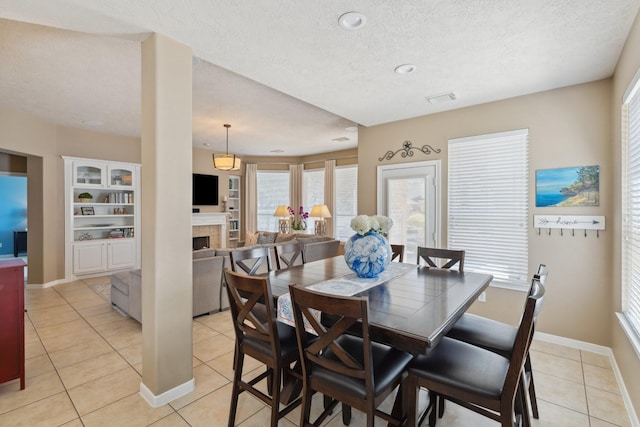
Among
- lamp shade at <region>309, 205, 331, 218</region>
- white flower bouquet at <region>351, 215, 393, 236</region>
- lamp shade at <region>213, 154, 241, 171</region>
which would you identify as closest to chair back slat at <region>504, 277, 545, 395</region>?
white flower bouquet at <region>351, 215, 393, 236</region>

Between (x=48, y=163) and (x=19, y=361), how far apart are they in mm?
4356

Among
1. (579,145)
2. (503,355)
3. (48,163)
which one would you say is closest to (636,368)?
Answer: (503,355)

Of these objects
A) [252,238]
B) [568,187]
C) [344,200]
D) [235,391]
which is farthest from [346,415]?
[344,200]

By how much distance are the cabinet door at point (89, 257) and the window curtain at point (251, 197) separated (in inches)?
128

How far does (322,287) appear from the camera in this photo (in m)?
2.10

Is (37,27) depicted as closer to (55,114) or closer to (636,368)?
(55,114)

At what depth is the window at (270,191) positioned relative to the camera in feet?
27.8

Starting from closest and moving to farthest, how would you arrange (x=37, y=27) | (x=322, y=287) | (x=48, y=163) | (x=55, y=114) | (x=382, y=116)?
(x=322, y=287), (x=37, y=27), (x=382, y=116), (x=55, y=114), (x=48, y=163)

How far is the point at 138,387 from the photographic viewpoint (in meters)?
2.40

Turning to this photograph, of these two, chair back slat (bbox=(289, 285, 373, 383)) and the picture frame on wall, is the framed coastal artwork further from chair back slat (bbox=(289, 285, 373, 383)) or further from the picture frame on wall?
the picture frame on wall

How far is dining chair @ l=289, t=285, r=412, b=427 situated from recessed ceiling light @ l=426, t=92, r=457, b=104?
9.15 ft

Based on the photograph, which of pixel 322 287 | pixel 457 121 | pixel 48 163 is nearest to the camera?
pixel 322 287

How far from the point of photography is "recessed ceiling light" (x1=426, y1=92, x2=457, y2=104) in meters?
3.33

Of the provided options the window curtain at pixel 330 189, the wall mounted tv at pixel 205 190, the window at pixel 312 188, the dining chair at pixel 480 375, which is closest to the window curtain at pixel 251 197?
the wall mounted tv at pixel 205 190
